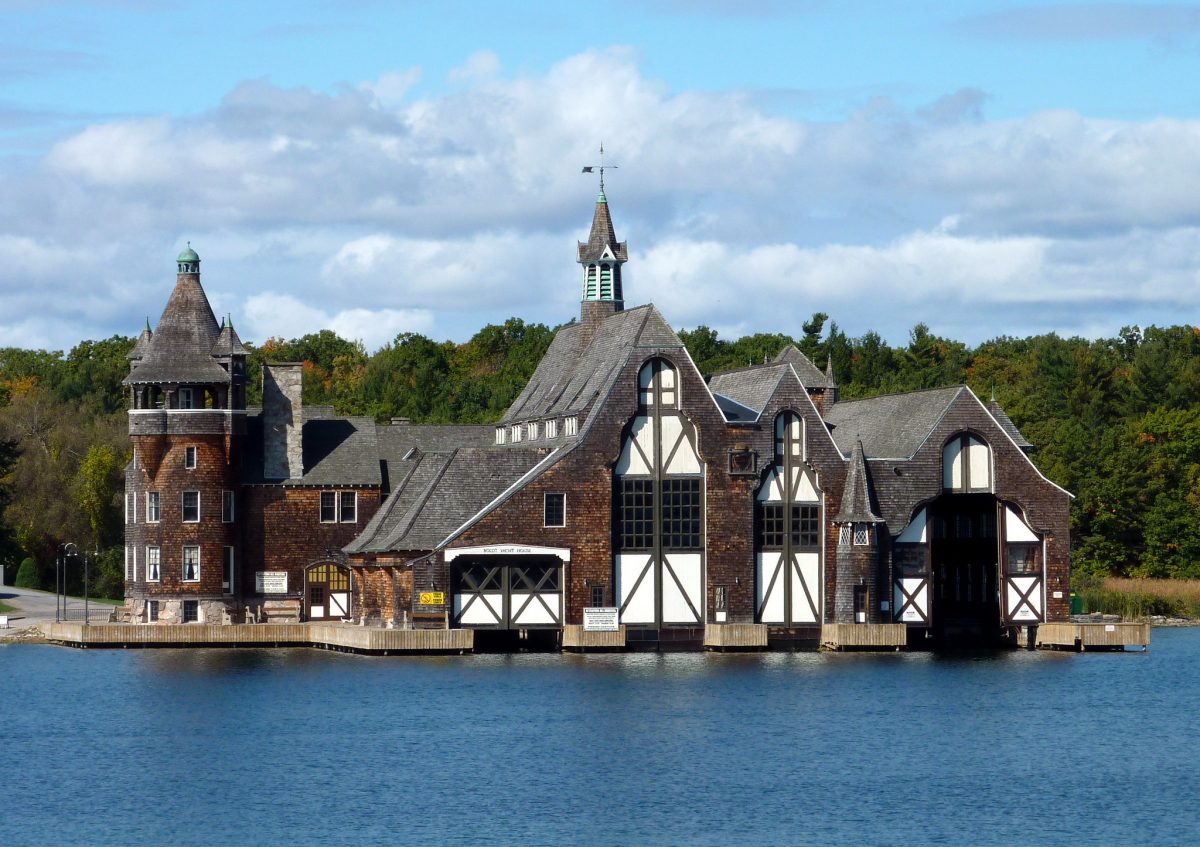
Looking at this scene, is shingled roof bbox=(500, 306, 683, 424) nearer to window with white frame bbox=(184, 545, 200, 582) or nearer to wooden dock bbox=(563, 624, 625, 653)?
wooden dock bbox=(563, 624, 625, 653)

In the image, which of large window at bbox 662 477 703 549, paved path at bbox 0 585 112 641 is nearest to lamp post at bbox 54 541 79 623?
paved path at bbox 0 585 112 641

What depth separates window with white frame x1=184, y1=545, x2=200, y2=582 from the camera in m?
94.4

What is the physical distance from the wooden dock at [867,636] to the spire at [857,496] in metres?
4.25

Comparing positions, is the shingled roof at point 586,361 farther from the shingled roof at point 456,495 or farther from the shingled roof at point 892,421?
the shingled roof at point 892,421

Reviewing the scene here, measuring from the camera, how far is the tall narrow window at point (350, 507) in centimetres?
9812

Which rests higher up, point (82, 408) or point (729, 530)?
point (82, 408)

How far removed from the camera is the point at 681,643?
291 feet

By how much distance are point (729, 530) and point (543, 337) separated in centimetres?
8328

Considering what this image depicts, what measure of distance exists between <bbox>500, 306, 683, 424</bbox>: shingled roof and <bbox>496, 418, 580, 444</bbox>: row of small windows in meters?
0.38

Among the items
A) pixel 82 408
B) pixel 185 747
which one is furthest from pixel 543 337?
pixel 185 747

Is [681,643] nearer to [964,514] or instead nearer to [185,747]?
[964,514]

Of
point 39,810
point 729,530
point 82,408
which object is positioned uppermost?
point 82,408

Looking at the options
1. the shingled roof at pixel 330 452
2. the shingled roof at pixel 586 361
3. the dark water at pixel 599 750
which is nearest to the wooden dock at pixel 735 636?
the dark water at pixel 599 750

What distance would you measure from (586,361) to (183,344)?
1786 cm
